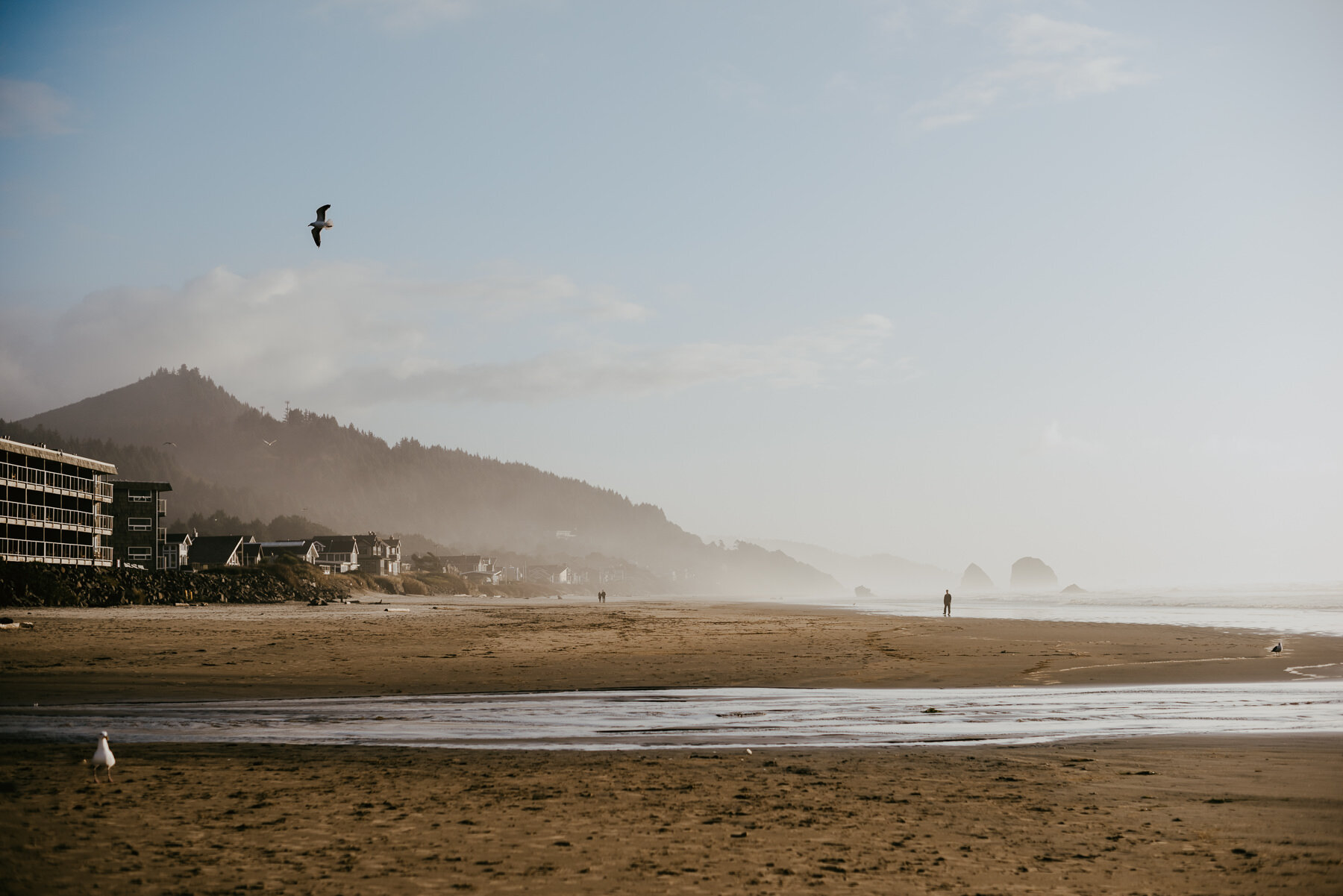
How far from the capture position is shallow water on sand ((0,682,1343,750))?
1363 cm

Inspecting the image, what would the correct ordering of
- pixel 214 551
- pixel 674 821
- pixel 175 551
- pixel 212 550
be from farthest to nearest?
1. pixel 212 550
2. pixel 214 551
3. pixel 175 551
4. pixel 674 821

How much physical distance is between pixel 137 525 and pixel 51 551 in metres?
19.1

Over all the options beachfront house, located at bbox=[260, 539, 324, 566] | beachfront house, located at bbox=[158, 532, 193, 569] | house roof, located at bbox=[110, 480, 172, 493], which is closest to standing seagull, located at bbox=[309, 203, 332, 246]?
house roof, located at bbox=[110, 480, 172, 493]

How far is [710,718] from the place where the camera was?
1603 cm

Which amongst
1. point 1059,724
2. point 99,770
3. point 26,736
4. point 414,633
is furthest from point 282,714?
point 414,633

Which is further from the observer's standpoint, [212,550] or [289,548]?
[289,548]

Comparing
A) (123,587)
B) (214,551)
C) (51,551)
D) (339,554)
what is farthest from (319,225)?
(339,554)

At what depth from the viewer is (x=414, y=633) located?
124ft

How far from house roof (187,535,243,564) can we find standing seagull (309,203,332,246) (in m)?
102

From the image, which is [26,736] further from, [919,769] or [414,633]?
[414,633]

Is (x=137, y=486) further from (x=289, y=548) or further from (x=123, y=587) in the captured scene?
(x=123, y=587)

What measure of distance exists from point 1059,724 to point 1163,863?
7.89 m

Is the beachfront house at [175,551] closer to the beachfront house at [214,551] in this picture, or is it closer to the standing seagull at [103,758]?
the beachfront house at [214,551]

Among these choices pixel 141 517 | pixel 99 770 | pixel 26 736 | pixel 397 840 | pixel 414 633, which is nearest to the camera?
pixel 397 840
